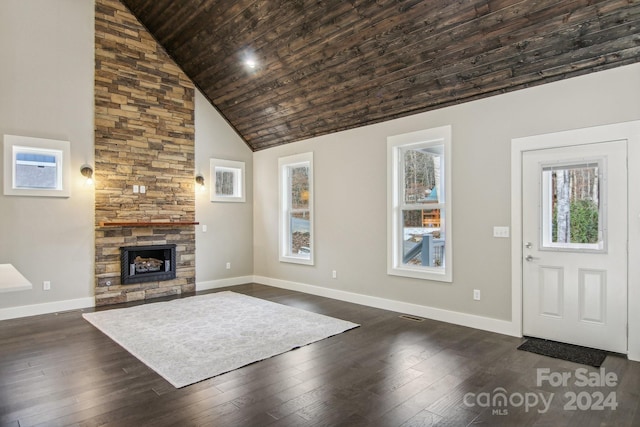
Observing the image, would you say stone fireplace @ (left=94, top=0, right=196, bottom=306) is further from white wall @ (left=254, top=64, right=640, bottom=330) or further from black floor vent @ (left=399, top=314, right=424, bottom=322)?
black floor vent @ (left=399, top=314, right=424, bottom=322)

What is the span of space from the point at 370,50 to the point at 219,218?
4154 millimetres

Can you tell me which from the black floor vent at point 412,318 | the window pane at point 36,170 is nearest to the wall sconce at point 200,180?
the window pane at point 36,170

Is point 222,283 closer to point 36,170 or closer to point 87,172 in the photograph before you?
point 87,172

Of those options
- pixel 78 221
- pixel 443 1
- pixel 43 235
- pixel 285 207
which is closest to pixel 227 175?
pixel 285 207

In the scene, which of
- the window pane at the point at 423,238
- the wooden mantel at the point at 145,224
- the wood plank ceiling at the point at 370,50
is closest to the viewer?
the wood plank ceiling at the point at 370,50

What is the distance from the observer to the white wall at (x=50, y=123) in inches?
195

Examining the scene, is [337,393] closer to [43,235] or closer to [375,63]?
[375,63]

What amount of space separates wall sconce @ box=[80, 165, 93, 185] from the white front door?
5737mm

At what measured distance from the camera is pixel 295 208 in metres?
6.91

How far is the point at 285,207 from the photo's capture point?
23.0ft

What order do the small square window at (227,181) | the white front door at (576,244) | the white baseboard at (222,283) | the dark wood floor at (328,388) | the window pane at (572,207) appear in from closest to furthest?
the dark wood floor at (328,388) → the white front door at (576,244) → the window pane at (572,207) → the white baseboard at (222,283) → the small square window at (227,181)

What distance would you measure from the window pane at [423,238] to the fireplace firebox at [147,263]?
152 inches

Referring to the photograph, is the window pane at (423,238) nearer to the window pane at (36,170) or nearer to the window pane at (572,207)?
the window pane at (572,207)

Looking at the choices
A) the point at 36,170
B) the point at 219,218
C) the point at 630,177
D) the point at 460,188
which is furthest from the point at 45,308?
the point at 630,177
